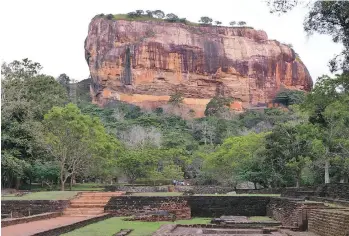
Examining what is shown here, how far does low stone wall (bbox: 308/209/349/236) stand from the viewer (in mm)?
8688

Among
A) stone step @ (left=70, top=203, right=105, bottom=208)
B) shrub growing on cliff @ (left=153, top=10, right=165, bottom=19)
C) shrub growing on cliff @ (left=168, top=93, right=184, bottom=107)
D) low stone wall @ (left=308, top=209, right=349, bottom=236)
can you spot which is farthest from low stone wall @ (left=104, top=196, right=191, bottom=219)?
shrub growing on cliff @ (left=153, top=10, right=165, bottom=19)

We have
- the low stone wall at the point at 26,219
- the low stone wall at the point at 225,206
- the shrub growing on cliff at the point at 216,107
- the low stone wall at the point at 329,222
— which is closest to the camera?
the low stone wall at the point at 329,222

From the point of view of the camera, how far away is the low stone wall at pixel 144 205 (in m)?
18.0

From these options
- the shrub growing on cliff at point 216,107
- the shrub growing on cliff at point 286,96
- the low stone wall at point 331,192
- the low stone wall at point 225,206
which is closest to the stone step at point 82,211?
the low stone wall at point 225,206

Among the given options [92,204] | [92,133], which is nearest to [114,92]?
[92,133]

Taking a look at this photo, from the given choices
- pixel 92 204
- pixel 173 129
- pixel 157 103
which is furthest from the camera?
pixel 157 103

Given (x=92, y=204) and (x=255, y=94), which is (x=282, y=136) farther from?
(x=255, y=94)

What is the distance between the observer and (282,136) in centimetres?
2717

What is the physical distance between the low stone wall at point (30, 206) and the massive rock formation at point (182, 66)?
219 ft

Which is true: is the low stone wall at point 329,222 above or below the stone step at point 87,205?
above

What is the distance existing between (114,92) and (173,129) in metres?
26.4

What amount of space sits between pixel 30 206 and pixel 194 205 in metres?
6.32

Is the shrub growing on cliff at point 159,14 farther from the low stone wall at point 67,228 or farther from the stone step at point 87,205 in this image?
the low stone wall at point 67,228

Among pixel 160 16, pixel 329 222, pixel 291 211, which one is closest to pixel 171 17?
pixel 160 16
